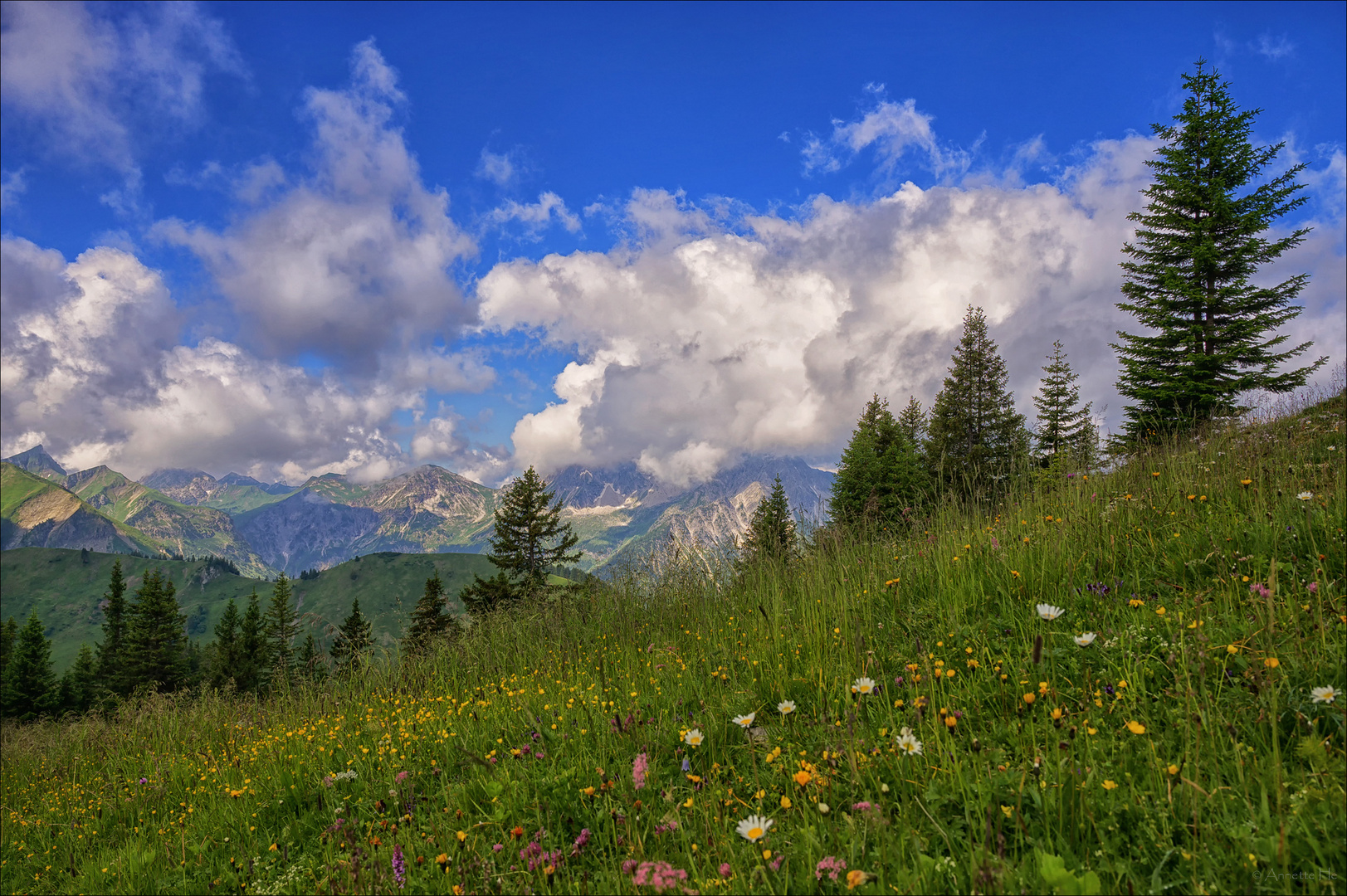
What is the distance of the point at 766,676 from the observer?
4508 mm

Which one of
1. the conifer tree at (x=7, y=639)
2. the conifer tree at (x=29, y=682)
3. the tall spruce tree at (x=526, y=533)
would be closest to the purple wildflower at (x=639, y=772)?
the tall spruce tree at (x=526, y=533)

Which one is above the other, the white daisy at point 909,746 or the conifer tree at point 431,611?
the white daisy at point 909,746

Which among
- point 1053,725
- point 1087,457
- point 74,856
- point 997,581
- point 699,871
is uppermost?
point 1087,457

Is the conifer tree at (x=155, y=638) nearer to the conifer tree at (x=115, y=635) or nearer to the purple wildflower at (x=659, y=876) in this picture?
the conifer tree at (x=115, y=635)

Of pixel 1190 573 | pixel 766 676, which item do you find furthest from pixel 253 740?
pixel 1190 573

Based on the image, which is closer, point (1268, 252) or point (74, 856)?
point (74, 856)

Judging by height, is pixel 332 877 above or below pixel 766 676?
below

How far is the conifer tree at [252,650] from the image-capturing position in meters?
57.6

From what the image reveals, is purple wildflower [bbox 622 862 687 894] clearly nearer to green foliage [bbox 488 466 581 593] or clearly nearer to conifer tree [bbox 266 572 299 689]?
green foliage [bbox 488 466 581 593]

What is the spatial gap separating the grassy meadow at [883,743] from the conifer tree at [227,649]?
210 feet

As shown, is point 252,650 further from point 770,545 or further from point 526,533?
point 770,545

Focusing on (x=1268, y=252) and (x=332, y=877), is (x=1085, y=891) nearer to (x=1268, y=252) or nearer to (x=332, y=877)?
(x=332, y=877)

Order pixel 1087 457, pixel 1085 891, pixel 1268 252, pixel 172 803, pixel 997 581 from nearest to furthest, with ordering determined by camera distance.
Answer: pixel 1085 891
pixel 997 581
pixel 172 803
pixel 1087 457
pixel 1268 252

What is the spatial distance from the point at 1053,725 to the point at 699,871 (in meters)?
1.91
